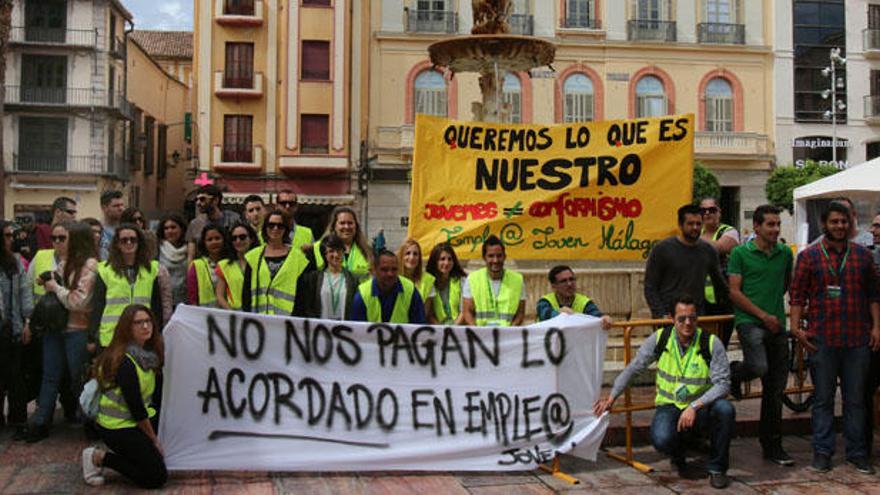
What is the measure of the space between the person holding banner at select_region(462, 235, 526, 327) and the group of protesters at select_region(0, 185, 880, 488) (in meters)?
0.01

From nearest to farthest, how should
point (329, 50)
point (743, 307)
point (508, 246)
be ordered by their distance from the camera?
point (743, 307)
point (508, 246)
point (329, 50)

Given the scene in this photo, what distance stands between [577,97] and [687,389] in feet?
97.9

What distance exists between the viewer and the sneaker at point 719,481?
5.62 meters

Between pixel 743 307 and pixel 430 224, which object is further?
pixel 430 224

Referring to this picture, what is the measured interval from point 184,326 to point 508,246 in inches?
138

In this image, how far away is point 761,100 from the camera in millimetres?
35656

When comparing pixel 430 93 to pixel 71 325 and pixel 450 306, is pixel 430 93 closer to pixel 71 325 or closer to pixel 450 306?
pixel 450 306

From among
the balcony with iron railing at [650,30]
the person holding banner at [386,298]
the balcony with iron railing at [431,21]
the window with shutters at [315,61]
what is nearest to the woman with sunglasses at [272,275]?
the person holding banner at [386,298]

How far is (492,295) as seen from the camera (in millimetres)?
6516

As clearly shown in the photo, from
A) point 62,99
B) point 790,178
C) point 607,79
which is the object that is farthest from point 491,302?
point 62,99

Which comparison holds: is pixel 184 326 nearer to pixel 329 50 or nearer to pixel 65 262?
pixel 65 262

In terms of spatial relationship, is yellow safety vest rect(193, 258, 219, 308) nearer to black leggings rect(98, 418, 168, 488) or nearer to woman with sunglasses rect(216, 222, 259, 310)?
woman with sunglasses rect(216, 222, 259, 310)

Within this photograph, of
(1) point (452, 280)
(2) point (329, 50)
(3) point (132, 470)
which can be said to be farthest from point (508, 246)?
(2) point (329, 50)

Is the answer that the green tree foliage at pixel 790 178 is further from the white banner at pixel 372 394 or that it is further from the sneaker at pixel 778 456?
the white banner at pixel 372 394
